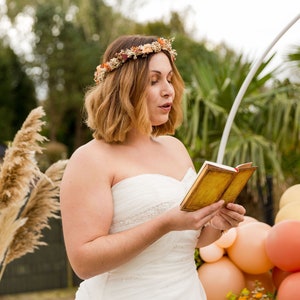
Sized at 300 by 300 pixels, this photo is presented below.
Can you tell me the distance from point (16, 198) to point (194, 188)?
178cm

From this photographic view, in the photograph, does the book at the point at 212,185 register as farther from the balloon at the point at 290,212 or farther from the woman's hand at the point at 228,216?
the balloon at the point at 290,212

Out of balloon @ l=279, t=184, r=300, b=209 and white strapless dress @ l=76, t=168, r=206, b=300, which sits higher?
white strapless dress @ l=76, t=168, r=206, b=300

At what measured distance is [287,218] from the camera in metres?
3.21

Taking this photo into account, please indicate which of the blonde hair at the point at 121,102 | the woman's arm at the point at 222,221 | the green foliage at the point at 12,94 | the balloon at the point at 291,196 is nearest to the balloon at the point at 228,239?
the balloon at the point at 291,196

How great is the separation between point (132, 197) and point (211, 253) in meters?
1.62

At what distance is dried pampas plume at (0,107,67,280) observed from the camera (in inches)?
120

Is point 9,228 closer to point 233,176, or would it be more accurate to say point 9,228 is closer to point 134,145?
A: point 134,145

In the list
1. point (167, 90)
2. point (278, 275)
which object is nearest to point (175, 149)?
point (167, 90)

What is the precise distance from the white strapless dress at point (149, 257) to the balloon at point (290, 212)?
1.47 metres

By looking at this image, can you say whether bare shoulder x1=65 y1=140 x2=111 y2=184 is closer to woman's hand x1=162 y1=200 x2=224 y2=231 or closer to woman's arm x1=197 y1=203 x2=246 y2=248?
woman's hand x1=162 y1=200 x2=224 y2=231

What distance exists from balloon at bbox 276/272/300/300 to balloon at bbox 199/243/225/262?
0.43m

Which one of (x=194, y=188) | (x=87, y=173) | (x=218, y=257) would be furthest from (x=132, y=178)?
(x=218, y=257)

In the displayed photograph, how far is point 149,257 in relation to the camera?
1793mm

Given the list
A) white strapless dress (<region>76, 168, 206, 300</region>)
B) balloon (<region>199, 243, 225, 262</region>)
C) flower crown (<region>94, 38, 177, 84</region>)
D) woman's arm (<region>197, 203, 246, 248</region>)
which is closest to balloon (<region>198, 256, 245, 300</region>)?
balloon (<region>199, 243, 225, 262</region>)
